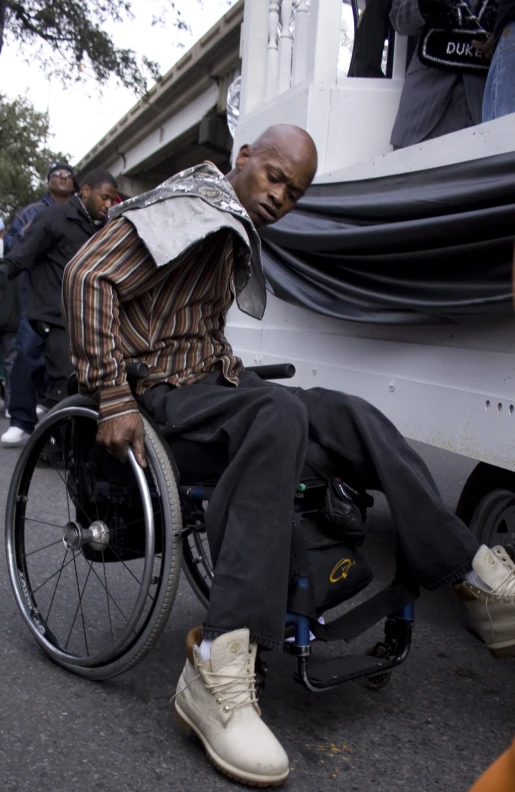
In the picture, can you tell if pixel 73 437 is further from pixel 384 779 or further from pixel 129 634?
pixel 384 779

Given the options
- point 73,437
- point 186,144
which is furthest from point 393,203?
point 186,144

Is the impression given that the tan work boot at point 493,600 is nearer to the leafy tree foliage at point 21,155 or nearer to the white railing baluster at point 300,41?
the white railing baluster at point 300,41

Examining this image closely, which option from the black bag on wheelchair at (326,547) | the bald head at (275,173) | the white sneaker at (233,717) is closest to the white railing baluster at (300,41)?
the bald head at (275,173)

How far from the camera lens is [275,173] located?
2414mm

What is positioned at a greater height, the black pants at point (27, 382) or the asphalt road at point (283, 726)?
the black pants at point (27, 382)

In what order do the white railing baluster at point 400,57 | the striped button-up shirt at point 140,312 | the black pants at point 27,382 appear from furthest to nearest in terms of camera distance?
the black pants at point 27,382 < the white railing baluster at point 400,57 < the striped button-up shirt at point 140,312

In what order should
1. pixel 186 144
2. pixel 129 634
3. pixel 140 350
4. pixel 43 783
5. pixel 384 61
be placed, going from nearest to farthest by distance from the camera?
pixel 43 783
pixel 129 634
pixel 140 350
pixel 384 61
pixel 186 144

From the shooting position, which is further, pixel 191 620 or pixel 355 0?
pixel 355 0

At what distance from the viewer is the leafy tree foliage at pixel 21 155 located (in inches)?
1145

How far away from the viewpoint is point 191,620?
2930mm

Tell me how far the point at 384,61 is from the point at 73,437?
10.4 ft

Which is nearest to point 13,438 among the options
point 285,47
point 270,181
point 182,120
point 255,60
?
point 255,60

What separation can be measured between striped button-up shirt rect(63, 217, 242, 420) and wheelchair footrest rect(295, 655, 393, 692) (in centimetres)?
75

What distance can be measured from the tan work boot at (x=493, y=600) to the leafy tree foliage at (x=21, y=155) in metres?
28.4
